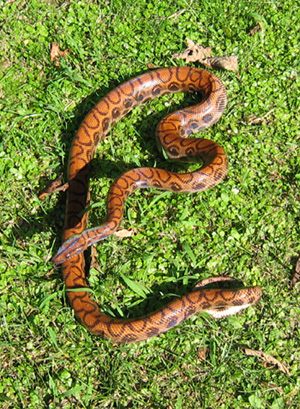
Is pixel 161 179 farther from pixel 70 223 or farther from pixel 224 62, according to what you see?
pixel 224 62

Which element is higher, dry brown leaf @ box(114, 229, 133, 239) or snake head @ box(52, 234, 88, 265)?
snake head @ box(52, 234, 88, 265)

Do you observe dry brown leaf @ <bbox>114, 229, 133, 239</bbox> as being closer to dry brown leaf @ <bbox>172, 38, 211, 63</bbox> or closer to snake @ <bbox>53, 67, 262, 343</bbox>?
snake @ <bbox>53, 67, 262, 343</bbox>

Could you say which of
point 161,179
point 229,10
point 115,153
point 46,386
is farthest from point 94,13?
point 46,386

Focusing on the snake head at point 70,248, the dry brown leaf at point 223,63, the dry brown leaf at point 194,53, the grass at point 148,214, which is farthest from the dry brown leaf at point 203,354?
the dry brown leaf at point 194,53

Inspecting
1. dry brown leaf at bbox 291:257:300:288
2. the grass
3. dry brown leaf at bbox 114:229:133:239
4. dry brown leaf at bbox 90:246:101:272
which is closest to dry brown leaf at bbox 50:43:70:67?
the grass

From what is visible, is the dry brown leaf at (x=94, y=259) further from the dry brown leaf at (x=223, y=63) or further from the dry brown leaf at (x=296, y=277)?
the dry brown leaf at (x=223, y=63)

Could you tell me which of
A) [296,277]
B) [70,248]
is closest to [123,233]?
[70,248]

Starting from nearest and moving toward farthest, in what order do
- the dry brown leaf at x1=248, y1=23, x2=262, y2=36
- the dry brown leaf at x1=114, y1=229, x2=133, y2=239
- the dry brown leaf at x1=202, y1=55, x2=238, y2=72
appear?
the dry brown leaf at x1=114, y1=229, x2=133, y2=239 → the dry brown leaf at x1=202, y1=55, x2=238, y2=72 → the dry brown leaf at x1=248, y1=23, x2=262, y2=36
